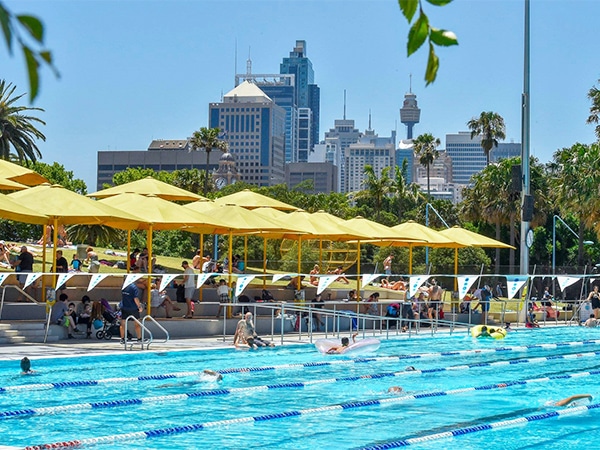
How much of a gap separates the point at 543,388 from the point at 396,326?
10.5 meters

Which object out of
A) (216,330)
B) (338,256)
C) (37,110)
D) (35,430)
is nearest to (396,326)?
(216,330)

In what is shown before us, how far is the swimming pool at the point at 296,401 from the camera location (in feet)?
36.7

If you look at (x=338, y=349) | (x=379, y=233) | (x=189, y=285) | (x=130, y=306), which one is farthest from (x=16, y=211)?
(x=379, y=233)

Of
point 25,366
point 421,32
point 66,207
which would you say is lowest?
point 25,366

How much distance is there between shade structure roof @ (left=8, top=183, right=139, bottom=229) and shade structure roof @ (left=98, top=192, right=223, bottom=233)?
2.03 ft

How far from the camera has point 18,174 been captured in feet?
87.0

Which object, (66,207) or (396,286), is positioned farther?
(396,286)

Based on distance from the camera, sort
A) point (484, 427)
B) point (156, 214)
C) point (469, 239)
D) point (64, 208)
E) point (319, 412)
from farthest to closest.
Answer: point (469, 239)
point (156, 214)
point (64, 208)
point (319, 412)
point (484, 427)

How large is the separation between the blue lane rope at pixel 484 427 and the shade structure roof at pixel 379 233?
57.7 ft

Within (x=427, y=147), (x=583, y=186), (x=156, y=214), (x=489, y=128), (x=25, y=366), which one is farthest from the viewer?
(x=427, y=147)

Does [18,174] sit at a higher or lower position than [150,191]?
higher

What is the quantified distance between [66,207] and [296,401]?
9.16 m

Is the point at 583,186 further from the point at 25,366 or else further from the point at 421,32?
the point at 421,32

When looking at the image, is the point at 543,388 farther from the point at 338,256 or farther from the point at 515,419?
the point at 338,256
